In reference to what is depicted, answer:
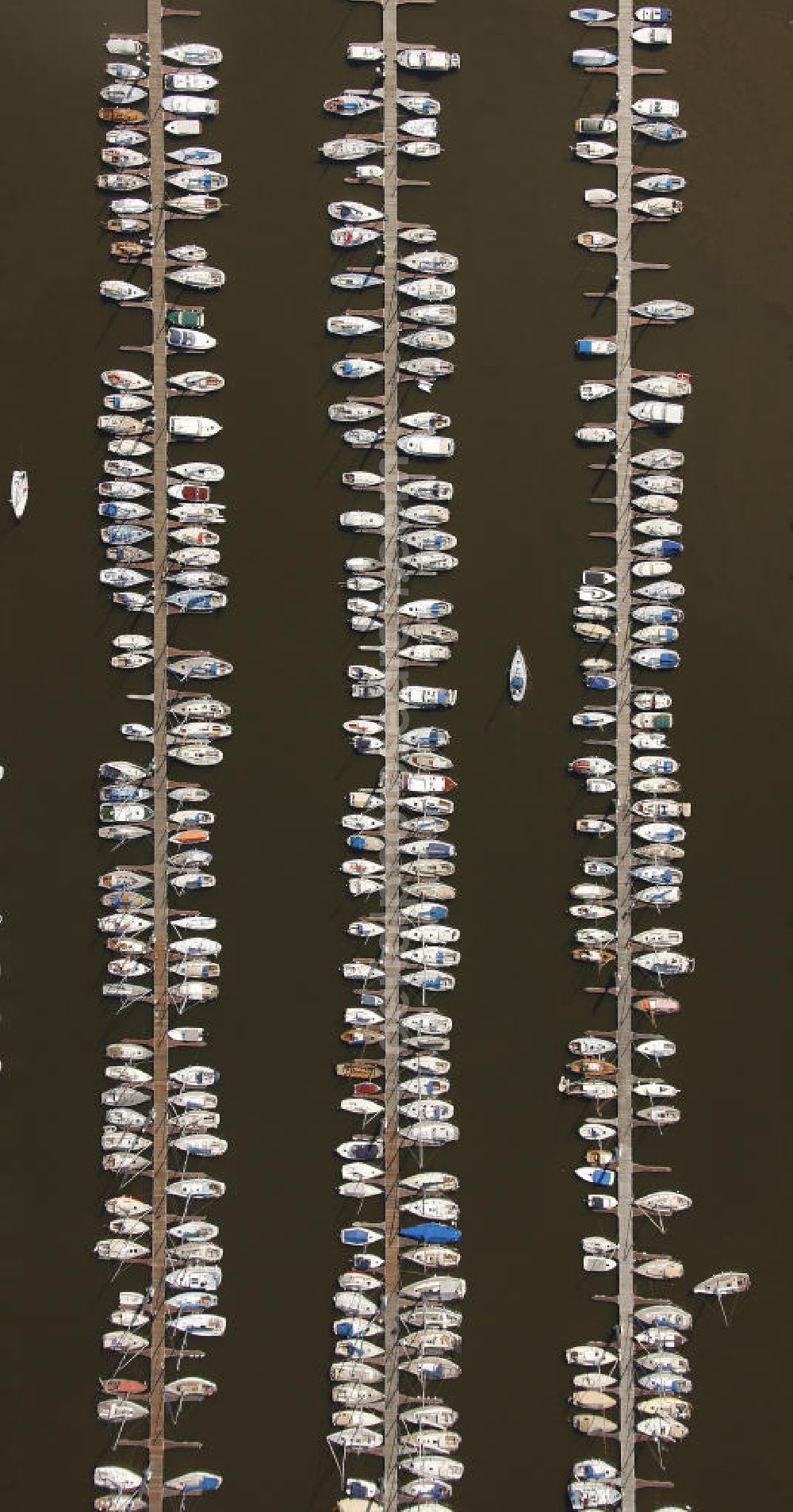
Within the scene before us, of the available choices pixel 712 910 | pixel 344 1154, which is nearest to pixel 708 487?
pixel 712 910

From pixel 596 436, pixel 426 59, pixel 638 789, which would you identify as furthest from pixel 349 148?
pixel 638 789

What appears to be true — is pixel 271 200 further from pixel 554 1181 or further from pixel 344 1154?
pixel 554 1181

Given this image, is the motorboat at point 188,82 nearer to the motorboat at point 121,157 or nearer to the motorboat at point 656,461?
the motorboat at point 121,157

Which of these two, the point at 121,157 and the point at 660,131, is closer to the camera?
the point at 121,157

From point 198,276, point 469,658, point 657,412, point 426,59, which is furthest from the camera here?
point 657,412

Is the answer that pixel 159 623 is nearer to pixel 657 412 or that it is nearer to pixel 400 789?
pixel 400 789

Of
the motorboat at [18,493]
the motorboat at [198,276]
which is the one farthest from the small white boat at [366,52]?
the motorboat at [18,493]
